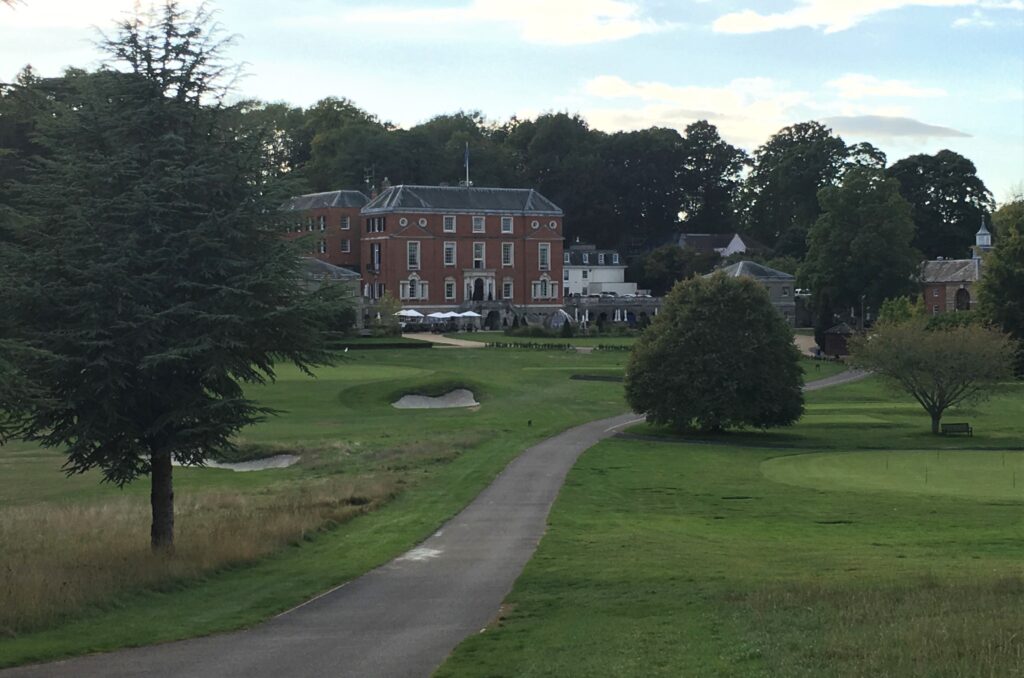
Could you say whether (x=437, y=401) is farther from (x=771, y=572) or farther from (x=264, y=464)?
(x=771, y=572)

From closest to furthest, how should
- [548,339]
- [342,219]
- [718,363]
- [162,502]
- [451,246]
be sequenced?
[162,502], [718,363], [548,339], [451,246], [342,219]

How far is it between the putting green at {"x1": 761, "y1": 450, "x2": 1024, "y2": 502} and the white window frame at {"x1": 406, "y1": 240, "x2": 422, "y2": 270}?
80.2 metres

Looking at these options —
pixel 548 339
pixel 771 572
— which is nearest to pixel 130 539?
pixel 771 572

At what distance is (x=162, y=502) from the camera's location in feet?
80.6

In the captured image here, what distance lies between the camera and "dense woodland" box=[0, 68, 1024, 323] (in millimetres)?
136375

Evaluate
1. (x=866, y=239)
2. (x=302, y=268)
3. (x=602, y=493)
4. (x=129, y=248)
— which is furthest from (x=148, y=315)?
(x=866, y=239)

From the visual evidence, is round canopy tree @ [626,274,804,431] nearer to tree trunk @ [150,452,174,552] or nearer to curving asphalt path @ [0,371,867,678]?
curving asphalt path @ [0,371,867,678]

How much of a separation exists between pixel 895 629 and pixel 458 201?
11352 cm

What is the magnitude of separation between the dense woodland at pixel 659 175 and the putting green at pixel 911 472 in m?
60.9

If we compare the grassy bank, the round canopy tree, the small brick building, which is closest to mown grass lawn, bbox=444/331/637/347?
the small brick building

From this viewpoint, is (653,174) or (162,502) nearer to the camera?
(162,502)

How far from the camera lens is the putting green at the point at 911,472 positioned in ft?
119

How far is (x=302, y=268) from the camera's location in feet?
81.2

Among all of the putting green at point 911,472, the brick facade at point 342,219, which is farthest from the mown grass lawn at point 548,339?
the putting green at point 911,472
